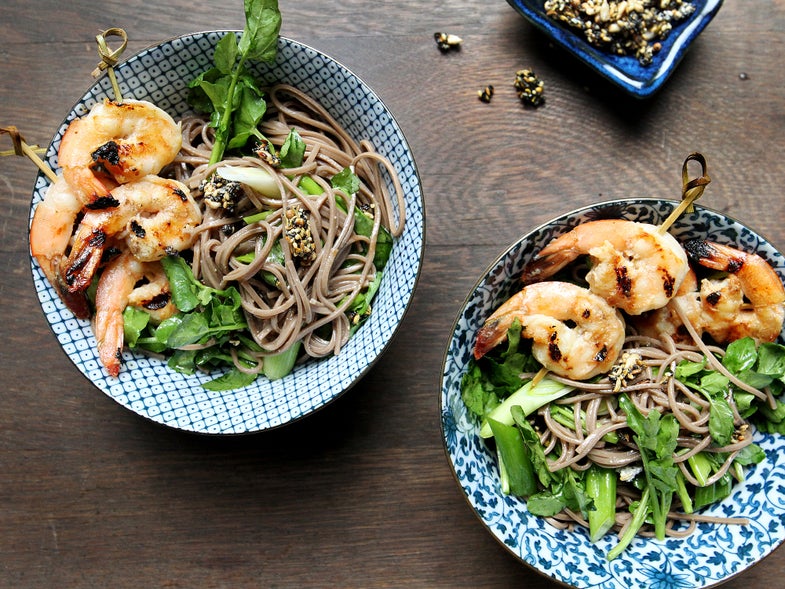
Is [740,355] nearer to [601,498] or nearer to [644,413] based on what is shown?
[644,413]

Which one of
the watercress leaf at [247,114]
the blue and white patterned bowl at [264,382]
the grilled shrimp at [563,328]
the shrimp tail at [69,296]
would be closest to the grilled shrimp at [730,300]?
the grilled shrimp at [563,328]

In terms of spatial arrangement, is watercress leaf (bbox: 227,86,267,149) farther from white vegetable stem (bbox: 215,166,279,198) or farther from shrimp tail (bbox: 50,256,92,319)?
shrimp tail (bbox: 50,256,92,319)

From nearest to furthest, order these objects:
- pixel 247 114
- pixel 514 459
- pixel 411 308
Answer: pixel 514 459 → pixel 247 114 → pixel 411 308

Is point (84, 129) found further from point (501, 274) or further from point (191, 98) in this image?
point (501, 274)

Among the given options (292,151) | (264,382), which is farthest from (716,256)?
(264,382)

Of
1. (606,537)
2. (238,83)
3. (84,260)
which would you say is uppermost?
(238,83)

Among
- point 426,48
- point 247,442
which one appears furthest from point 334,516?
point 426,48
